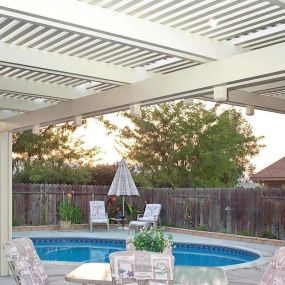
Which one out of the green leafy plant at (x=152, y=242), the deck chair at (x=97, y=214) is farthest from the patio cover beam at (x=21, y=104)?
the deck chair at (x=97, y=214)

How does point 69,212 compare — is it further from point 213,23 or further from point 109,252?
point 213,23

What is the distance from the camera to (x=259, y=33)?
17.7ft

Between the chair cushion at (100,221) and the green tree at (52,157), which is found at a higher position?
the green tree at (52,157)

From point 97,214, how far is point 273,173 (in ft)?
31.6

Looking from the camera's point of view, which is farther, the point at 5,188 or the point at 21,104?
the point at 5,188

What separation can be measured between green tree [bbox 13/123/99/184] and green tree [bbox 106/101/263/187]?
2671mm

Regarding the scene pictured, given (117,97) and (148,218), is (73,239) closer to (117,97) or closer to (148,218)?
(148,218)

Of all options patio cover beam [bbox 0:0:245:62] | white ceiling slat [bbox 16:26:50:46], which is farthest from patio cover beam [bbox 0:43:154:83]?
patio cover beam [bbox 0:0:245:62]

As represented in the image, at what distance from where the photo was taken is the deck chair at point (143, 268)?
3758 mm

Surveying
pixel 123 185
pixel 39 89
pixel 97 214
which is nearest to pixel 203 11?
pixel 39 89

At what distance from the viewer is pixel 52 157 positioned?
25156mm

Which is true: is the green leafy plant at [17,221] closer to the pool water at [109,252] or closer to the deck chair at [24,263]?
the pool water at [109,252]

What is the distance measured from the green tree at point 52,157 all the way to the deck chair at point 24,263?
1764 centimetres

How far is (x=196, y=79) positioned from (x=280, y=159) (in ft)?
68.3
